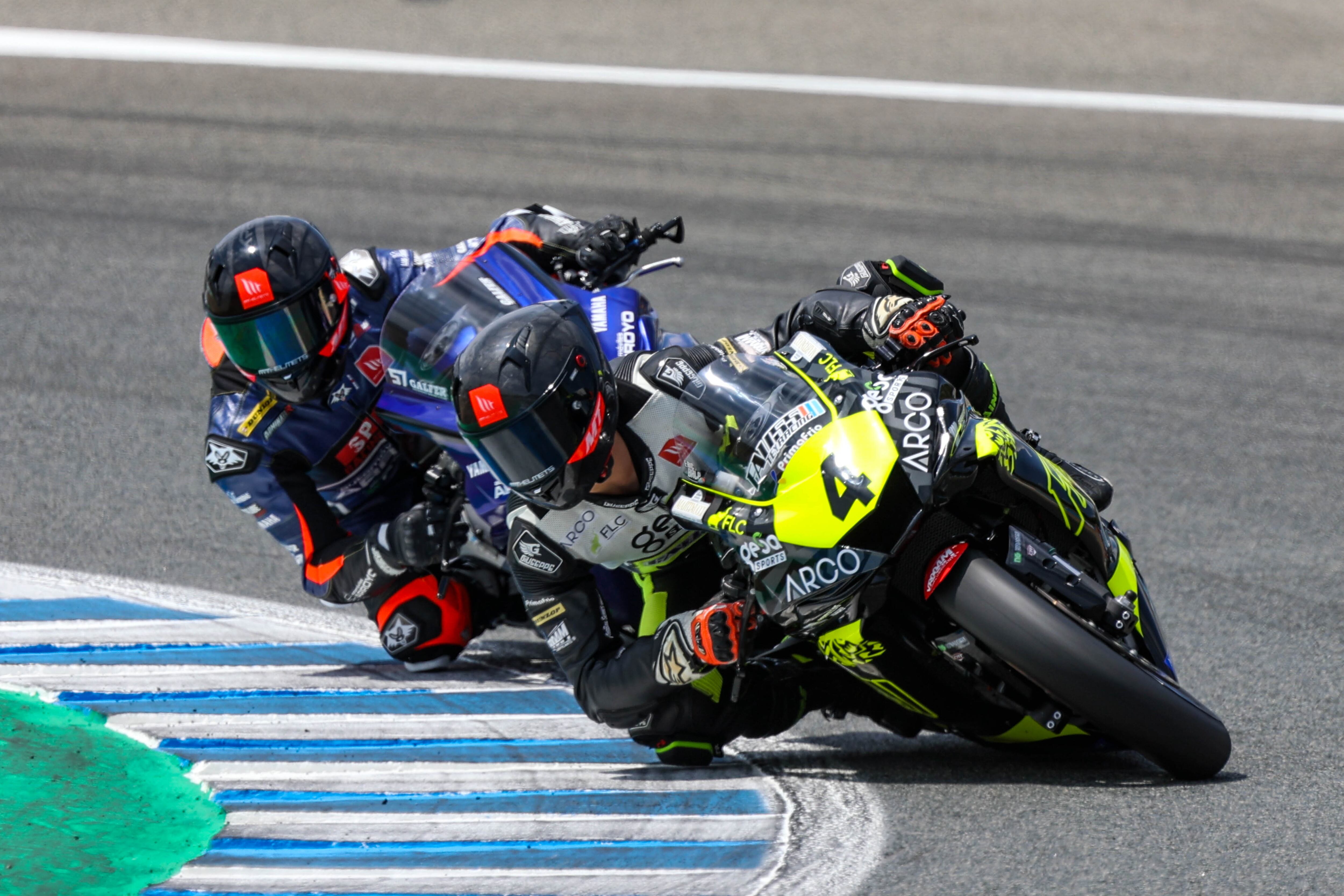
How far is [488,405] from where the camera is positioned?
13.1 ft

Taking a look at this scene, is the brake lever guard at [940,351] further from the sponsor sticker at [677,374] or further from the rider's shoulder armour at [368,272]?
the rider's shoulder armour at [368,272]

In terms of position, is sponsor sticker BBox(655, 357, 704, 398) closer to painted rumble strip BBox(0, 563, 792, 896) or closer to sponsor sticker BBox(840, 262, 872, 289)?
sponsor sticker BBox(840, 262, 872, 289)

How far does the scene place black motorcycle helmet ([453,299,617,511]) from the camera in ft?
13.0

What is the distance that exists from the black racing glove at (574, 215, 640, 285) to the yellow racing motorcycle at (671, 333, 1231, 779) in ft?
6.13

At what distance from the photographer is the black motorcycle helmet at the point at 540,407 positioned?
3977 mm

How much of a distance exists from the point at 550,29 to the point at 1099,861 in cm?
1080

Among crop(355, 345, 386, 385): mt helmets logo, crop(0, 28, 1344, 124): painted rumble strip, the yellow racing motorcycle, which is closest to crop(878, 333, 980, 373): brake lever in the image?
the yellow racing motorcycle

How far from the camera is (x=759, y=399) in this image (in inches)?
160

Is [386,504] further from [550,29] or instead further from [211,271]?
[550,29]

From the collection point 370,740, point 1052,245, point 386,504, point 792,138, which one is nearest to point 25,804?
point 370,740

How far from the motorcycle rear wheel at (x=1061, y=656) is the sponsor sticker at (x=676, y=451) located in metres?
0.86

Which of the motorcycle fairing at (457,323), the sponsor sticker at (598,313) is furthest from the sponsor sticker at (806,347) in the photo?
the sponsor sticker at (598,313)

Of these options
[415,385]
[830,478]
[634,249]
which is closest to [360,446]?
[415,385]

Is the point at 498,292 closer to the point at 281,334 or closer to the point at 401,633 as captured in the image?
the point at 281,334
